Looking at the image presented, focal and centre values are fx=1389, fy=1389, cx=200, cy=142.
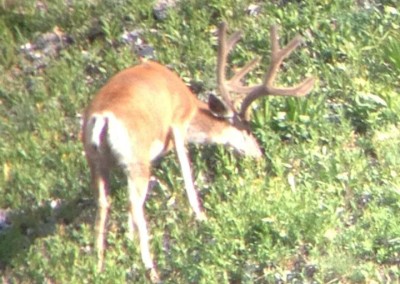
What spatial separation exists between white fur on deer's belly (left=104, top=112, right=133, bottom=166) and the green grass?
76 centimetres

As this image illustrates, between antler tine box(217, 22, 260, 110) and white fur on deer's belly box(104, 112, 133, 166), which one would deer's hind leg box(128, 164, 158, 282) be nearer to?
white fur on deer's belly box(104, 112, 133, 166)

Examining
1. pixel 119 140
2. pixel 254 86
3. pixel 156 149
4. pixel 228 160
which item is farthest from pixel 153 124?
pixel 254 86

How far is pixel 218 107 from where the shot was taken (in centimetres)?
1124

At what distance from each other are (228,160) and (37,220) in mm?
1599

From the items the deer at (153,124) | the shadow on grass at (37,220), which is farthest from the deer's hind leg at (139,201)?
the shadow on grass at (37,220)

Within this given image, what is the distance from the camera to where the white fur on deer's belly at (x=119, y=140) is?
9875mm

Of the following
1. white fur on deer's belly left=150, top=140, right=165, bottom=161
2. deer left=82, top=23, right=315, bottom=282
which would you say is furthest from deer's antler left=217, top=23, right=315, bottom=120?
white fur on deer's belly left=150, top=140, right=165, bottom=161

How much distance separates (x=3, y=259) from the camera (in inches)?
422

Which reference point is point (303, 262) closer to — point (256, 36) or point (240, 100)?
point (240, 100)

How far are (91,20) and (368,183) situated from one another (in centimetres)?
388

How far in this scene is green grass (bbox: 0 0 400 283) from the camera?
995 centimetres

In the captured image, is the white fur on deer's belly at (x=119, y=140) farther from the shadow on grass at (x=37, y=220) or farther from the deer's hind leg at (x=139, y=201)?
the shadow on grass at (x=37, y=220)

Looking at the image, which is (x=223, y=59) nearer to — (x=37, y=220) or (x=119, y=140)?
(x=119, y=140)

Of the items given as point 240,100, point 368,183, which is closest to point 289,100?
point 240,100
